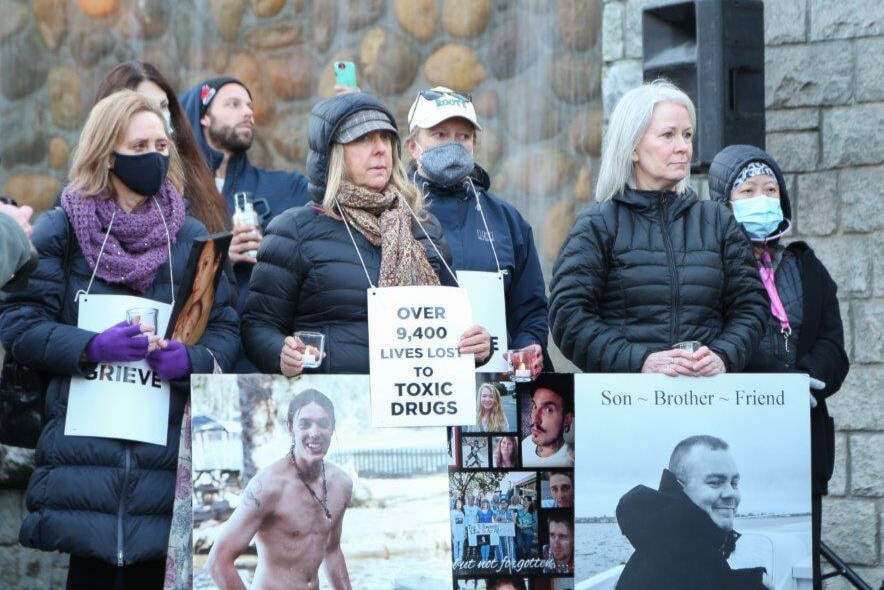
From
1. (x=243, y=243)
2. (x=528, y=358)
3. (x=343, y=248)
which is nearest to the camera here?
(x=343, y=248)

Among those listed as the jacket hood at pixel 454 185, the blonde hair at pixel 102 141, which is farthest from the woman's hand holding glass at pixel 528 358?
the blonde hair at pixel 102 141

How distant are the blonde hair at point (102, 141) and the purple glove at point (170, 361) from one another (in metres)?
0.60

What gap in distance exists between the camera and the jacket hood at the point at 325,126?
6.05m

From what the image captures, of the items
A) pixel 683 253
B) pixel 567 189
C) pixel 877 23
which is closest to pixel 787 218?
pixel 683 253

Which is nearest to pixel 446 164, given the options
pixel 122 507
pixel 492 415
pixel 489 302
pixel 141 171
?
pixel 489 302

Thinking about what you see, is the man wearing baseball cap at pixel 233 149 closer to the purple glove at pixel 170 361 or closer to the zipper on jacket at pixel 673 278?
the purple glove at pixel 170 361

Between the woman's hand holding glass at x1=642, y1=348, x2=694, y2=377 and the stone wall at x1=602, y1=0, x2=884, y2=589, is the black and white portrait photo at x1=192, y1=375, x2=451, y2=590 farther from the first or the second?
the stone wall at x1=602, y1=0, x2=884, y2=589

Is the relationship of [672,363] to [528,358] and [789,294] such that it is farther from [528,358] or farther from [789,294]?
[789,294]

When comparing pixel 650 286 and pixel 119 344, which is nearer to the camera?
pixel 119 344

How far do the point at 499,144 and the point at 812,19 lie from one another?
Result: 1871 millimetres

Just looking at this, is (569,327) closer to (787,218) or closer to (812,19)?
(787,218)

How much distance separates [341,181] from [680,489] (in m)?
1.52

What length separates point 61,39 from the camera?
1098cm

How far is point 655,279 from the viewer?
6121 millimetres
